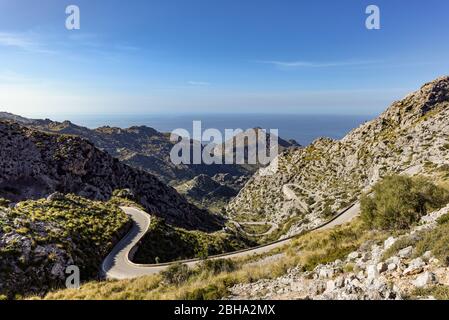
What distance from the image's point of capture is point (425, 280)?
30.6 feet

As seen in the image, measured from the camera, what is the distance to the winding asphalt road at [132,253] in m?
27.1

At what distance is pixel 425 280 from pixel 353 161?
76.9m

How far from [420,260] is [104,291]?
1520 cm

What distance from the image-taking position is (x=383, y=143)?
7562 centimetres

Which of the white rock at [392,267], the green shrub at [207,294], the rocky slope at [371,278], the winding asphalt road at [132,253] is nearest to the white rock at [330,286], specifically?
the rocky slope at [371,278]

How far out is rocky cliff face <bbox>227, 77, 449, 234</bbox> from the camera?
60.7 meters

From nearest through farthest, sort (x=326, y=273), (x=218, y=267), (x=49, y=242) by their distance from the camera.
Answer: (x=326, y=273)
(x=218, y=267)
(x=49, y=242)

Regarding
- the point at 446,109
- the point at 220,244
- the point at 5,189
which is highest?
the point at 446,109

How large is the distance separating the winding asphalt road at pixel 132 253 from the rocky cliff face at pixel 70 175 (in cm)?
2916

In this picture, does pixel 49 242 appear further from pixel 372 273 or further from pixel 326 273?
pixel 372 273

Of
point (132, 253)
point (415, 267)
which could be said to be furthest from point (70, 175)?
point (415, 267)

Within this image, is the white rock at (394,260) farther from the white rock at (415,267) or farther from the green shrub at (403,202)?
the green shrub at (403,202)
